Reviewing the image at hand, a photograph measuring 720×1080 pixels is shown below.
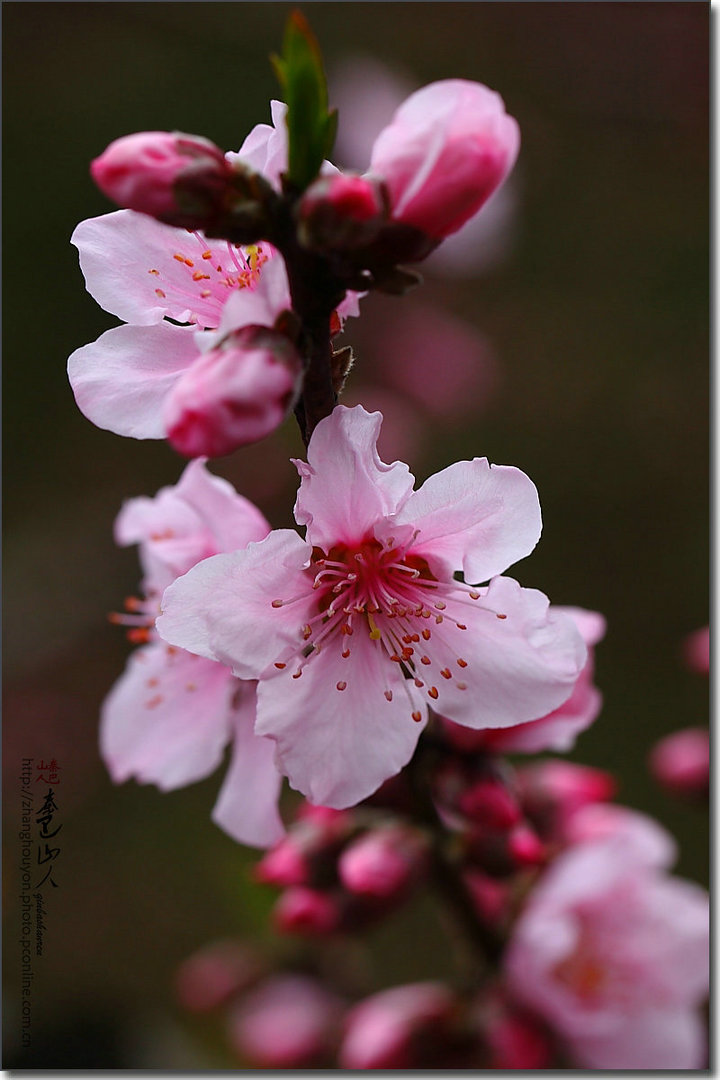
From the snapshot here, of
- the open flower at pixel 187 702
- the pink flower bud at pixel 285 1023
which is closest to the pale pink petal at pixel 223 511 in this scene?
the open flower at pixel 187 702

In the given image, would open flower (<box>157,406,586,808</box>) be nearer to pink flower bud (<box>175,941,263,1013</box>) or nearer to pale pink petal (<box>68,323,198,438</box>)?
pale pink petal (<box>68,323,198,438</box>)

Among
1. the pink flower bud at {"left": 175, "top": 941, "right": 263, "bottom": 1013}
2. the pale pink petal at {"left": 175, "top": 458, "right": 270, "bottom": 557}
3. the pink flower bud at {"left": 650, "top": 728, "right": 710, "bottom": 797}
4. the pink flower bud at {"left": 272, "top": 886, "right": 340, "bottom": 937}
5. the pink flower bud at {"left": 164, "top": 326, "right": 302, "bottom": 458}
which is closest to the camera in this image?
the pink flower bud at {"left": 164, "top": 326, "right": 302, "bottom": 458}

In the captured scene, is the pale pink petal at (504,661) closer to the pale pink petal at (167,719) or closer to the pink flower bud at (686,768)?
the pale pink petal at (167,719)

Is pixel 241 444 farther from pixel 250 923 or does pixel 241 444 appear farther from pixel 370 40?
pixel 370 40

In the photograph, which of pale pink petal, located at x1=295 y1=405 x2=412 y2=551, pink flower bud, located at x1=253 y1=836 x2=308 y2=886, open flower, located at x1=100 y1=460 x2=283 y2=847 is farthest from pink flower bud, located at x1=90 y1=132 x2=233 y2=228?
pink flower bud, located at x1=253 y1=836 x2=308 y2=886

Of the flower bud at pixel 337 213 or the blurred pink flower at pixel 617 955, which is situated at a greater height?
the flower bud at pixel 337 213

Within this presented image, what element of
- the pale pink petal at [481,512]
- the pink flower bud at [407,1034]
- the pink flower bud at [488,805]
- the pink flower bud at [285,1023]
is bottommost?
the pink flower bud at [285,1023]

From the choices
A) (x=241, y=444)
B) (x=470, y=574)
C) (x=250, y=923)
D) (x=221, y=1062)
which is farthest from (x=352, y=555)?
(x=221, y=1062)
